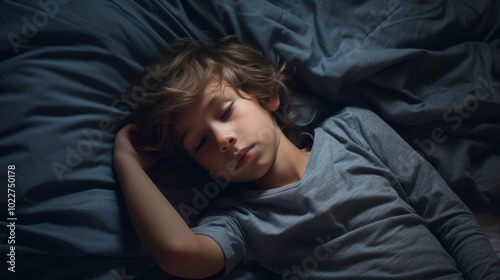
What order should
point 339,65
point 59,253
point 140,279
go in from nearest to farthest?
1. point 59,253
2. point 140,279
3. point 339,65

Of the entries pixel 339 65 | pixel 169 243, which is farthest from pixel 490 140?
pixel 169 243

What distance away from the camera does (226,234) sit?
3.03ft

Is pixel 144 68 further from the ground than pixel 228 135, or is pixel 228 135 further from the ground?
pixel 144 68

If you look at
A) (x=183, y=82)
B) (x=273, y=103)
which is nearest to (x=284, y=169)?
(x=273, y=103)

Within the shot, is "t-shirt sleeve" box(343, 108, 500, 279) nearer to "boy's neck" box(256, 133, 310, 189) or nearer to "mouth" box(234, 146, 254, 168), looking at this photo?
"boy's neck" box(256, 133, 310, 189)

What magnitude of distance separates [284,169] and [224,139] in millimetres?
175

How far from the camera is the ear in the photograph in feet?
3.51

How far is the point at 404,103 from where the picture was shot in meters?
1.07

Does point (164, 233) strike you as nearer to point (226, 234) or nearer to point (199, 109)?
point (226, 234)

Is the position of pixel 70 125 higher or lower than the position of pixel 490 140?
higher

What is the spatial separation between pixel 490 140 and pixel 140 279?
84cm

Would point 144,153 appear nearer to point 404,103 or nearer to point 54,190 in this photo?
point 54,190

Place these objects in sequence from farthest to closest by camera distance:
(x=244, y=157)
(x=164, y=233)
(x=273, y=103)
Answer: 1. (x=273, y=103)
2. (x=244, y=157)
3. (x=164, y=233)

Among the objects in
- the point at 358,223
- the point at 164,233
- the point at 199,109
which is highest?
the point at 199,109
